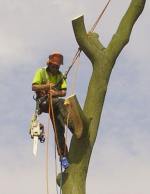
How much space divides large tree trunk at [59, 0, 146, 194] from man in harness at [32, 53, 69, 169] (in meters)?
0.35

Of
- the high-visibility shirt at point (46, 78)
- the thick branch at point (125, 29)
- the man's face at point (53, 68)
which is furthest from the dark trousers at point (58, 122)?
the thick branch at point (125, 29)

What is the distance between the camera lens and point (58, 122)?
6.08 m

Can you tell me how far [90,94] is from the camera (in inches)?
228

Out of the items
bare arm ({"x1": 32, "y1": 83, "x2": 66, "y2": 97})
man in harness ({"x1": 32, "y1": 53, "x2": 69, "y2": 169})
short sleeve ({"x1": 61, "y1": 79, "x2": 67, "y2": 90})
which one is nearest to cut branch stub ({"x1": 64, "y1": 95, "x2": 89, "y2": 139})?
man in harness ({"x1": 32, "y1": 53, "x2": 69, "y2": 169})

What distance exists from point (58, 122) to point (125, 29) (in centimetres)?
162

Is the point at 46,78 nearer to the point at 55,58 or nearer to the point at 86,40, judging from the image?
the point at 55,58

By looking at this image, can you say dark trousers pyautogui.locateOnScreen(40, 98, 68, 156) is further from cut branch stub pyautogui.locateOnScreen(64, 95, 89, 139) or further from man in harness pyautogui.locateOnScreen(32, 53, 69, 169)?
cut branch stub pyautogui.locateOnScreen(64, 95, 89, 139)

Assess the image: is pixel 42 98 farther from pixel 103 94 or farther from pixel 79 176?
Answer: pixel 79 176

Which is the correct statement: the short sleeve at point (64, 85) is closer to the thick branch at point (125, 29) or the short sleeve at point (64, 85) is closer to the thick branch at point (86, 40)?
the thick branch at point (86, 40)

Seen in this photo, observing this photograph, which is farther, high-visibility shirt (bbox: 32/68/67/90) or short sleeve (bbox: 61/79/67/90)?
short sleeve (bbox: 61/79/67/90)

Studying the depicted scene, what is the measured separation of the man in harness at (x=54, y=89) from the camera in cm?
596

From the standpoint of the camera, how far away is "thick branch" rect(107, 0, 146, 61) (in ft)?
19.6

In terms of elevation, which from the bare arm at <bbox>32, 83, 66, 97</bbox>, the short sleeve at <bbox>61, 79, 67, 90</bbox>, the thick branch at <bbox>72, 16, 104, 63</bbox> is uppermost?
the thick branch at <bbox>72, 16, 104, 63</bbox>

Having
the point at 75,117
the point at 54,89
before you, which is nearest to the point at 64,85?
the point at 54,89
